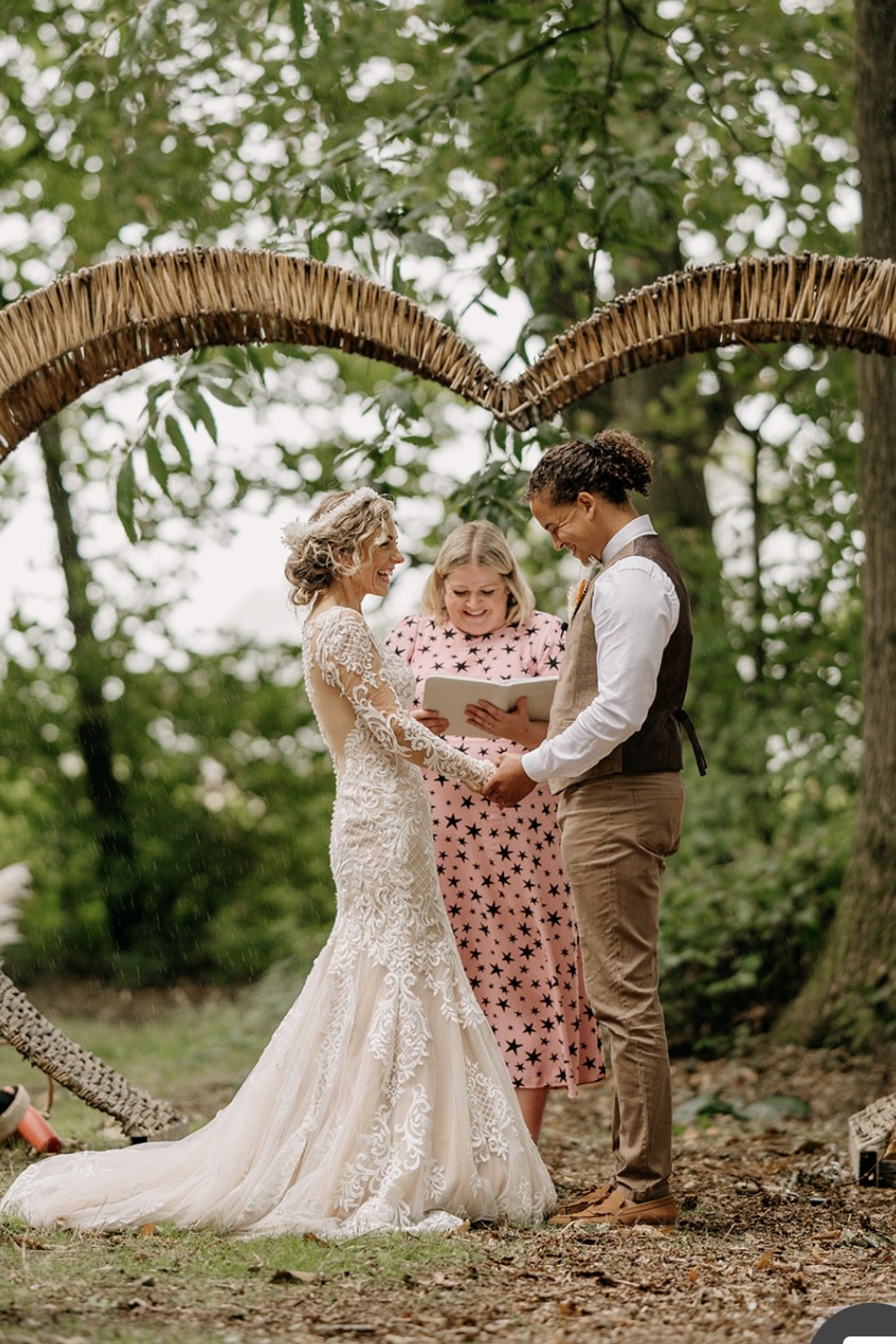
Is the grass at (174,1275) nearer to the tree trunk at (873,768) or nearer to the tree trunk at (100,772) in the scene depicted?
the tree trunk at (873,768)

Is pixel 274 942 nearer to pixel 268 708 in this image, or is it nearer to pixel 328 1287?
pixel 268 708

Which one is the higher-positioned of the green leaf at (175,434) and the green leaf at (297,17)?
the green leaf at (297,17)

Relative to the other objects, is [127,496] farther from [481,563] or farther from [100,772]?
[100,772]

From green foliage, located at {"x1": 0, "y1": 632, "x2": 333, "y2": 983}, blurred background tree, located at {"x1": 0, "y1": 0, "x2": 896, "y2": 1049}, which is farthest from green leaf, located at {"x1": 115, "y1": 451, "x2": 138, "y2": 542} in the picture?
green foliage, located at {"x1": 0, "y1": 632, "x2": 333, "y2": 983}

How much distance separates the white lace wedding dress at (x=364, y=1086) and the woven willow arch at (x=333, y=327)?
0.83 meters

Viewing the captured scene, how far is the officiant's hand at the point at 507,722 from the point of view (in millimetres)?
4211

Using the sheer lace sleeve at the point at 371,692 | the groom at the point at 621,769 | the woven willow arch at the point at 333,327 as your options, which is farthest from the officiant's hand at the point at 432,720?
the woven willow arch at the point at 333,327

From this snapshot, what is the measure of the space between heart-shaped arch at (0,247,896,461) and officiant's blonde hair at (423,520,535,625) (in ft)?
1.26

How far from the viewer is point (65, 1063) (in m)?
4.64

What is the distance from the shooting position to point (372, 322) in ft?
14.1

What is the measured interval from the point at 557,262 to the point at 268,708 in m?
4.85

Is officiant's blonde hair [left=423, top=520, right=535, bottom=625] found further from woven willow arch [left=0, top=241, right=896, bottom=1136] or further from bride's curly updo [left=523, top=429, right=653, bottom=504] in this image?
bride's curly updo [left=523, top=429, right=653, bottom=504]

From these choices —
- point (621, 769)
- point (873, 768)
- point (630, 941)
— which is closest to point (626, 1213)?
point (630, 941)

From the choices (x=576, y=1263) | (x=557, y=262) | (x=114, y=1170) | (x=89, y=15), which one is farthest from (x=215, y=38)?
(x=576, y=1263)
